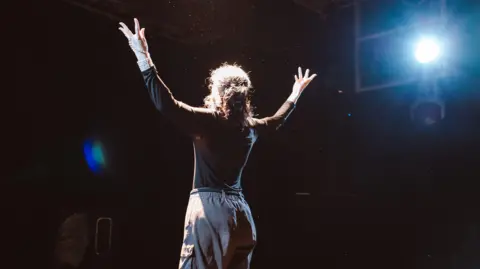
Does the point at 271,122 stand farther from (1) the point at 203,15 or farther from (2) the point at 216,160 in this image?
(1) the point at 203,15

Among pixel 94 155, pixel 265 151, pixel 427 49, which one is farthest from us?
pixel 427 49

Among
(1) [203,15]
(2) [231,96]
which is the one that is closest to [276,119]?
(2) [231,96]

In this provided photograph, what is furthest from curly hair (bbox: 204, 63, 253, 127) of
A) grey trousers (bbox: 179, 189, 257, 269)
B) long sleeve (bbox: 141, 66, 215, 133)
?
grey trousers (bbox: 179, 189, 257, 269)

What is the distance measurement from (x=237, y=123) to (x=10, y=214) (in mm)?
1391

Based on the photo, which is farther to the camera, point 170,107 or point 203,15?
point 203,15

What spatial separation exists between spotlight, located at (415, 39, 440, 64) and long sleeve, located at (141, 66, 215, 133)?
8.49 feet

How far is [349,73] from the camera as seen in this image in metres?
3.76

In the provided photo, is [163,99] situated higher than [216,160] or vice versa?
[163,99]

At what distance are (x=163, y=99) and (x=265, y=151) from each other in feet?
6.90

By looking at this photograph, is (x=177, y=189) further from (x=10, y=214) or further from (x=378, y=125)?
(x=378, y=125)

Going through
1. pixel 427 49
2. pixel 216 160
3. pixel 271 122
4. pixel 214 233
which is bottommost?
pixel 214 233

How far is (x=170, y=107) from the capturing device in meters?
1.48

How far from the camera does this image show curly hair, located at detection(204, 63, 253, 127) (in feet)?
5.57

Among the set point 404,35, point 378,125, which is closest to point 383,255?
point 378,125
